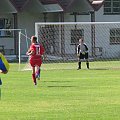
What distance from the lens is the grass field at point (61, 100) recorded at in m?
14.0

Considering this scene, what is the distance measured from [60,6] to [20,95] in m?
31.2

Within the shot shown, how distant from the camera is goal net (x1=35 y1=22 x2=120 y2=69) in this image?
44.9 metres

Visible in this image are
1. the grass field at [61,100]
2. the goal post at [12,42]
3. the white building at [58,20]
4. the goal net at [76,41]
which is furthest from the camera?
the goal post at [12,42]

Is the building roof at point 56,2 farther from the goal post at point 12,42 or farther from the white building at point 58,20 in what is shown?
the goal post at point 12,42

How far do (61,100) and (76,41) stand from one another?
32.5 meters

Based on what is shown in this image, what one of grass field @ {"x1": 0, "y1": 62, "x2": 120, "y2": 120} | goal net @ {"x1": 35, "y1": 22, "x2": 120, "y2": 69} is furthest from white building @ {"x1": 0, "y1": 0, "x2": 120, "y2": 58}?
grass field @ {"x1": 0, "y1": 62, "x2": 120, "y2": 120}

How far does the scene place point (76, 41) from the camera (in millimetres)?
49375

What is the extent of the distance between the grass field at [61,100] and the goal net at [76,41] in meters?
19.4

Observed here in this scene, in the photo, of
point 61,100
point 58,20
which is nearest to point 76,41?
point 58,20

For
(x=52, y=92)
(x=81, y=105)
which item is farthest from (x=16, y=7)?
(x=81, y=105)

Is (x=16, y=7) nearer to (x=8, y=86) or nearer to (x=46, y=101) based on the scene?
(x=8, y=86)

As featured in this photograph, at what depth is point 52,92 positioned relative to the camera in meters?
19.4

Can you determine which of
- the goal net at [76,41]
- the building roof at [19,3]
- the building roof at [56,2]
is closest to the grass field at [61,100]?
the goal net at [76,41]

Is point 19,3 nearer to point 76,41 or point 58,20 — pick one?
point 58,20
